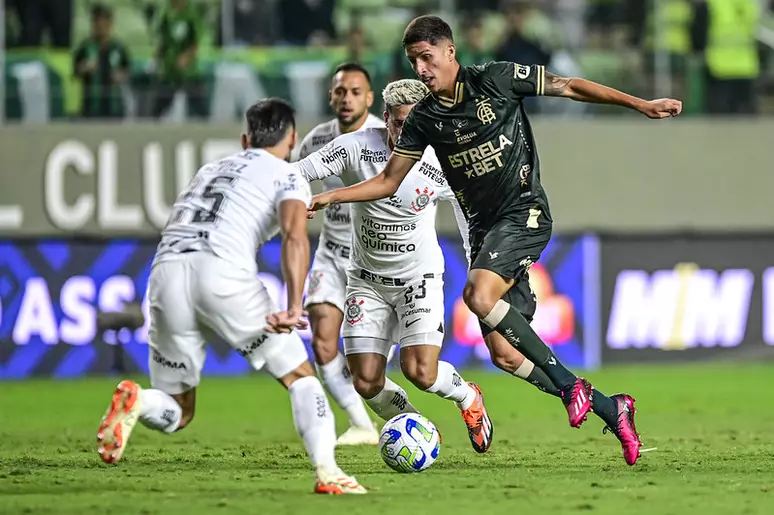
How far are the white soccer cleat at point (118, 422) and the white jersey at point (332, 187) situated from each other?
3.18 metres

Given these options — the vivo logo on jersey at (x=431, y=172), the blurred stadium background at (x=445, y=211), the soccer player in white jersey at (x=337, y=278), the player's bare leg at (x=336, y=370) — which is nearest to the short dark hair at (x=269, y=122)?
the vivo logo on jersey at (x=431, y=172)

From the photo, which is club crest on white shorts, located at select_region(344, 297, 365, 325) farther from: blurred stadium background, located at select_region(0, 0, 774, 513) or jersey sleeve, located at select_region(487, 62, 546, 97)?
blurred stadium background, located at select_region(0, 0, 774, 513)

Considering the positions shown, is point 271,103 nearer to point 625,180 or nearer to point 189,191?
point 189,191

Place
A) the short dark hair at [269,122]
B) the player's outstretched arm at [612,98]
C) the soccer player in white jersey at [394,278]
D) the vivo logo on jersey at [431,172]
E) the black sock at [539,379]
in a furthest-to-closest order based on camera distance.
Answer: the vivo logo on jersey at [431,172] < the soccer player in white jersey at [394,278] < the black sock at [539,379] < the player's outstretched arm at [612,98] < the short dark hair at [269,122]

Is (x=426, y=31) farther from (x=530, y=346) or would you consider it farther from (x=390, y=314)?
(x=390, y=314)

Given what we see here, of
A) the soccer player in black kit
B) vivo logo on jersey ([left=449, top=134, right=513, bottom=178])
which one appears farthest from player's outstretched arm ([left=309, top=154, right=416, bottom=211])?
vivo logo on jersey ([left=449, top=134, right=513, bottom=178])

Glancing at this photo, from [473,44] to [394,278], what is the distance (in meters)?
7.90

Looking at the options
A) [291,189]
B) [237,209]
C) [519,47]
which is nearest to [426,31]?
[291,189]

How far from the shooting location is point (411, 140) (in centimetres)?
805

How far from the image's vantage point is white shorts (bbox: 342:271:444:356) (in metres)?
8.60

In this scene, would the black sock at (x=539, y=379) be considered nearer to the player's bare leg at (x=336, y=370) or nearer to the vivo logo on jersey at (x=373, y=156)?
the player's bare leg at (x=336, y=370)

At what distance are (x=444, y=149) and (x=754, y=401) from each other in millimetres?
6117

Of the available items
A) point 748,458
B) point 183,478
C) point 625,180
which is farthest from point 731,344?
point 183,478

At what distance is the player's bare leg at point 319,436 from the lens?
650cm
